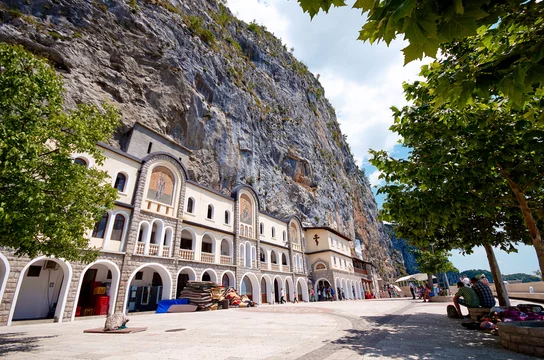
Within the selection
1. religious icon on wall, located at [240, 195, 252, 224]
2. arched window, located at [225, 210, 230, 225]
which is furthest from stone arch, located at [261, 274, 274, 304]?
arched window, located at [225, 210, 230, 225]

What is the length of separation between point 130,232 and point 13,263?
18.0 feet

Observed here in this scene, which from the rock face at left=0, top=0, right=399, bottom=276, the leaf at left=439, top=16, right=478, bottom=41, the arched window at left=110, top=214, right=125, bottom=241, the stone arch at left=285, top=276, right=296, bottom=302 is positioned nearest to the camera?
the leaf at left=439, top=16, right=478, bottom=41

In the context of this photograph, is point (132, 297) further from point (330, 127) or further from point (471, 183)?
point (330, 127)

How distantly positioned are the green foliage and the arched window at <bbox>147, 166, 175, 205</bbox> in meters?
23.9

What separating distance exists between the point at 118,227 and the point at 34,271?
439cm

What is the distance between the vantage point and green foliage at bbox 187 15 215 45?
34.8 meters

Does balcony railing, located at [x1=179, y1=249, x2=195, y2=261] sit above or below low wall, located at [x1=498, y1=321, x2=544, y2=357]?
above

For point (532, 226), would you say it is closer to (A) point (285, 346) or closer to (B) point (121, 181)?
(A) point (285, 346)

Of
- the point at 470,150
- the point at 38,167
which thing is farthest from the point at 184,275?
the point at 470,150

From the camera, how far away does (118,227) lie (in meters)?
16.6

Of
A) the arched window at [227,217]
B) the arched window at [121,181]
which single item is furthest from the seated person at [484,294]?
the arched window at [227,217]

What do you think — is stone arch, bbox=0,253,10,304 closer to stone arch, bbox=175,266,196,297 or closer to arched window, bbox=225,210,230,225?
stone arch, bbox=175,266,196,297

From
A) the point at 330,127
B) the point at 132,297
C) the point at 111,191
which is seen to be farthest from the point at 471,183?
the point at 330,127

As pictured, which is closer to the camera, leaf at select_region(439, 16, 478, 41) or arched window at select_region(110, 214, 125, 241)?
leaf at select_region(439, 16, 478, 41)
